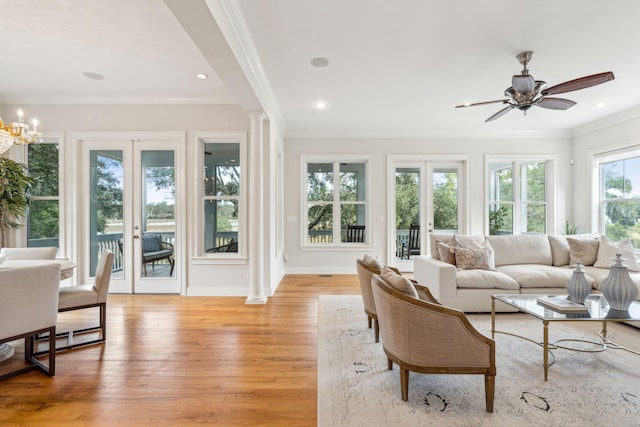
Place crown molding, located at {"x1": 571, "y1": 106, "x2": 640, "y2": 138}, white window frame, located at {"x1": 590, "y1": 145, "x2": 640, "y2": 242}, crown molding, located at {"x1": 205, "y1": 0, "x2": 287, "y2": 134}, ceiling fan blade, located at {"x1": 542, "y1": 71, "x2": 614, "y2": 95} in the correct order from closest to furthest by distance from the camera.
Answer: crown molding, located at {"x1": 205, "y1": 0, "x2": 287, "y2": 134} → ceiling fan blade, located at {"x1": 542, "y1": 71, "x2": 614, "y2": 95} → crown molding, located at {"x1": 571, "y1": 106, "x2": 640, "y2": 138} → white window frame, located at {"x1": 590, "y1": 145, "x2": 640, "y2": 242}

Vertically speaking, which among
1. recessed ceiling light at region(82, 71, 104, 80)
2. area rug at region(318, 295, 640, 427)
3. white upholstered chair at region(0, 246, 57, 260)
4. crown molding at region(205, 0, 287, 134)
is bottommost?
area rug at region(318, 295, 640, 427)

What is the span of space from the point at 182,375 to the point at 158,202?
3.01 metres

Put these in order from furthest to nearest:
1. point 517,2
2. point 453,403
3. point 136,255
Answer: point 136,255 → point 517,2 → point 453,403

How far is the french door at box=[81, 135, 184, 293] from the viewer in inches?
180

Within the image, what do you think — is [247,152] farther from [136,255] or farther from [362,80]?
[136,255]

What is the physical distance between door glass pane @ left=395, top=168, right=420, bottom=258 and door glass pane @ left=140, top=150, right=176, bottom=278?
13.3ft

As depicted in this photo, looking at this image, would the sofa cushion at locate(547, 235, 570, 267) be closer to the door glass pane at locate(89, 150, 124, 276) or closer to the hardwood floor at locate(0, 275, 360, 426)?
the hardwood floor at locate(0, 275, 360, 426)

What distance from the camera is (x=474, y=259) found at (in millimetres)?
3816

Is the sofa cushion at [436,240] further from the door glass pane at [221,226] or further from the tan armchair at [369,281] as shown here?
the door glass pane at [221,226]

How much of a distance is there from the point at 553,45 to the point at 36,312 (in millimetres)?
4903

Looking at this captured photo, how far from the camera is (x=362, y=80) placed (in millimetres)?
3838

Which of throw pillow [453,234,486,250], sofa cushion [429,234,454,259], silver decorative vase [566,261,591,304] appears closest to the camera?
silver decorative vase [566,261,591,304]

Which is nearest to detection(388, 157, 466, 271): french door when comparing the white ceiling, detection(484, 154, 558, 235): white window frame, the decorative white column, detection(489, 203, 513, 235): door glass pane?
detection(484, 154, 558, 235): white window frame

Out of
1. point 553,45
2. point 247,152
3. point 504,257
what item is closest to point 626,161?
point 504,257
